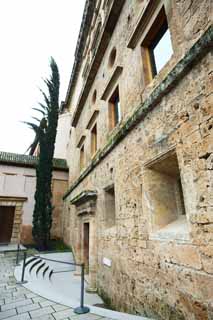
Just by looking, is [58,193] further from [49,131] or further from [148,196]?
[148,196]

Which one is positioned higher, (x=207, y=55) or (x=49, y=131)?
(x=49, y=131)

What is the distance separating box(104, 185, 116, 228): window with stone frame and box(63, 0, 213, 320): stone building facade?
28mm

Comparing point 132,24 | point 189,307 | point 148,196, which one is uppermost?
point 132,24

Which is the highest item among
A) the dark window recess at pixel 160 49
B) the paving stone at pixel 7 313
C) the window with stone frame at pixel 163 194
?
the dark window recess at pixel 160 49

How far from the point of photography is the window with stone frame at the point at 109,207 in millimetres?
5184

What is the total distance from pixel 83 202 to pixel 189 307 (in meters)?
4.99

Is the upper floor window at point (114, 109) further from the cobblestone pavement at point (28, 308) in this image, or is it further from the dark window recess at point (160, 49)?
the cobblestone pavement at point (28, 308)

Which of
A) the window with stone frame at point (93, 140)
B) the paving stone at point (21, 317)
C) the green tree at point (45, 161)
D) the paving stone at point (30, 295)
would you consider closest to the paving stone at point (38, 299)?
the paving stone at point (30, 295)

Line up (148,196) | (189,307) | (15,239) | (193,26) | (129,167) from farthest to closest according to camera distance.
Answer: (15,239) < (129,167) < (148,196) < (193,26) < (189,307)

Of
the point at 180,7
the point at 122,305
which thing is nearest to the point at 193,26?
the point at 180,7

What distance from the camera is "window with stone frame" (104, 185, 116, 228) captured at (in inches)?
204

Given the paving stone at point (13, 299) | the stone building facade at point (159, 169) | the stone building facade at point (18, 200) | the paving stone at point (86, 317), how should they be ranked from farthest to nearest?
1. the stone building facade at point (18, 200)
2. the paving stone at point (13, 299)
3. the paving stone at point (86, 317)
4. the stone building facade at point (159, 169)

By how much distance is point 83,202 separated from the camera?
6758 millimetres

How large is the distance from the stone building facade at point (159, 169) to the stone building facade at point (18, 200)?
7956 mm
